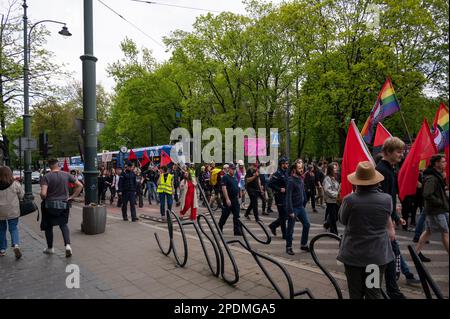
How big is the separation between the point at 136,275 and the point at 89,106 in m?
4.82

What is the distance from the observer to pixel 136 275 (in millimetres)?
4758

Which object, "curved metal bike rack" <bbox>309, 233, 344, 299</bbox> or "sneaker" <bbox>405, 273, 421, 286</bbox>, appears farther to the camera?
"sneaker" <bbox>405, 273, 421, 286</bbox>

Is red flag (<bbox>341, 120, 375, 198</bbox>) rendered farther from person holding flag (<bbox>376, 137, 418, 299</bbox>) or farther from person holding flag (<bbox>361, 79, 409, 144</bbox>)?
person holding flag (<bbox>361, 79, 409, 144</bbox>)

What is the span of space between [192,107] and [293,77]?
7657 millimetres

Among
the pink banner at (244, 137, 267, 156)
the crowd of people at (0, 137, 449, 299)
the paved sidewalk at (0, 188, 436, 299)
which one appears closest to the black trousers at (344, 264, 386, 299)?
the crowd of people at (0, 137, 449, 299)

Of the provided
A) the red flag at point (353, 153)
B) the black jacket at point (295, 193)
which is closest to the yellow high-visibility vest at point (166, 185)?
the black jacket at point (295, 193)

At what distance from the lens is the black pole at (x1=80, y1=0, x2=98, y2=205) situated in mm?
7801

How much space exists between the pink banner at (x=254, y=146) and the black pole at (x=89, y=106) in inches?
482

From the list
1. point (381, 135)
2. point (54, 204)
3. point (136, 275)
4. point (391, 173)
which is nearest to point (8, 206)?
point (54, 204)

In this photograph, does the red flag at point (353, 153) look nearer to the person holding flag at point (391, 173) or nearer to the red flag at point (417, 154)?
the person holding flag at point (391, 173)

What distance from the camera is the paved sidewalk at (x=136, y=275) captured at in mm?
4094

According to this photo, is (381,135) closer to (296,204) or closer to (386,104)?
(386,104)

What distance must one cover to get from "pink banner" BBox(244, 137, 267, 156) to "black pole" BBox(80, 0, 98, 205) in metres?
12.2
